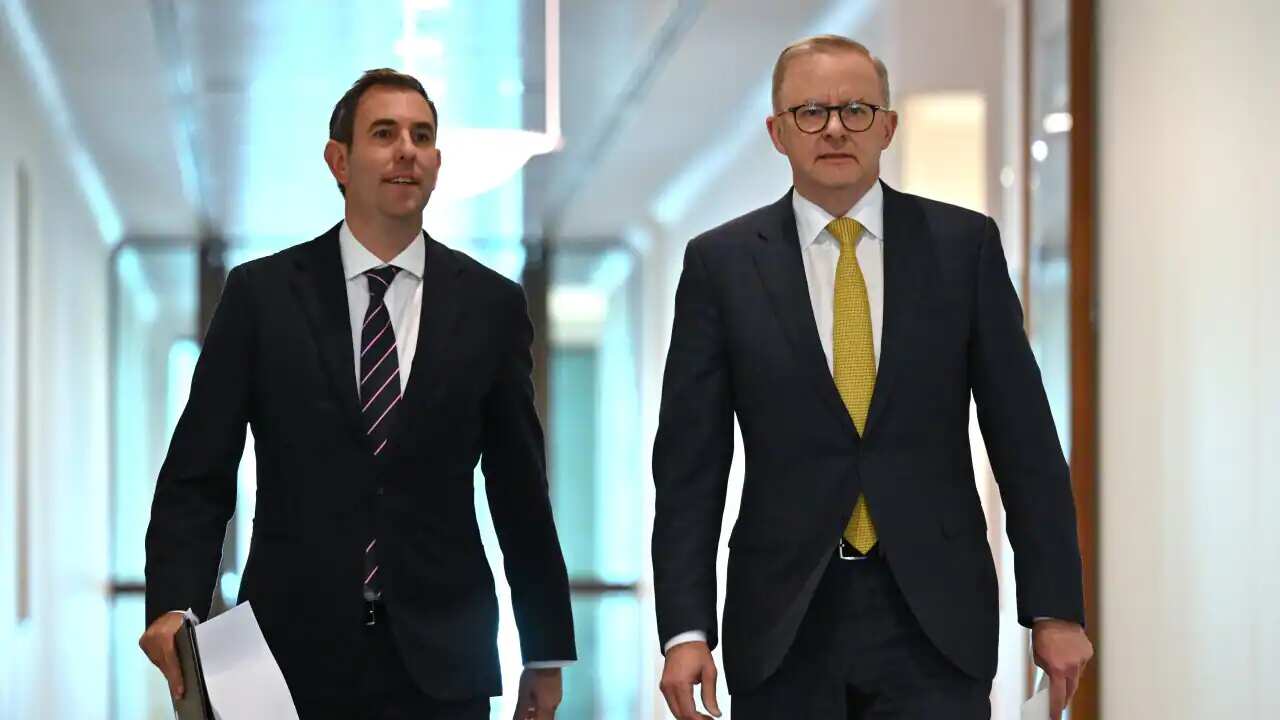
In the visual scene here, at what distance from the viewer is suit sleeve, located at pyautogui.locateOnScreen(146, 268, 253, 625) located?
2406 mm

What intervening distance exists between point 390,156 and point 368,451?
1.39ft

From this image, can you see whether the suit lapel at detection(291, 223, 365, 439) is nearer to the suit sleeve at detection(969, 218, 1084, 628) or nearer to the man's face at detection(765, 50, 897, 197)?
the man's face at detection(765, 50, 897, 197)

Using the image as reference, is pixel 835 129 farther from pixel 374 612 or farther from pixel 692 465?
pixel 374 612

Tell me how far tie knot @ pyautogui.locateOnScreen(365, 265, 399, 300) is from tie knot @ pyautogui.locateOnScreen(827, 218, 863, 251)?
63cm

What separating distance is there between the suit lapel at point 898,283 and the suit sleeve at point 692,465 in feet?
0.73

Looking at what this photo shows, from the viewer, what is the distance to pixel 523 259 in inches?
383

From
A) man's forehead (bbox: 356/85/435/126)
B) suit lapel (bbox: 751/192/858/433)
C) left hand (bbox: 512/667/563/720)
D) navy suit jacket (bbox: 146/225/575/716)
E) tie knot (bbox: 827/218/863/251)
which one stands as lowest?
left hand (bbox: 512/667/563/720)

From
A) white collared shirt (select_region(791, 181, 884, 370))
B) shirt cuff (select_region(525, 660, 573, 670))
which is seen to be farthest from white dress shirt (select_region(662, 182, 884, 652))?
shirt cuff (select_region(525, 660, 573, 670))

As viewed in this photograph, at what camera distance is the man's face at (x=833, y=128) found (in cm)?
236

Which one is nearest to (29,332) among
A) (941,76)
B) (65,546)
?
(65,546)

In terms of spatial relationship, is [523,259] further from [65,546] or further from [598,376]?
[65,546]

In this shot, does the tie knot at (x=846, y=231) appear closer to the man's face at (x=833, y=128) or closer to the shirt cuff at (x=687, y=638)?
the man's face at (x=833, y=128)

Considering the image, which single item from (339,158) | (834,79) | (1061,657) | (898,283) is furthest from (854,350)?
(339,158)

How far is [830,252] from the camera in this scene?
7.89ft
